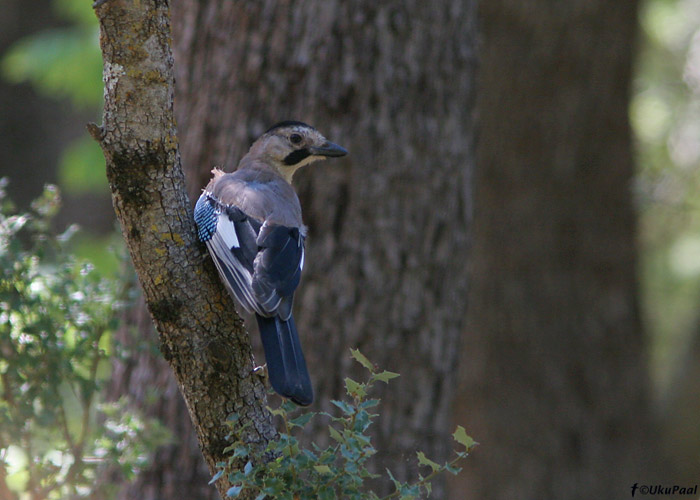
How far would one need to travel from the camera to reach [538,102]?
651cm

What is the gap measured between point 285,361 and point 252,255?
55 cm

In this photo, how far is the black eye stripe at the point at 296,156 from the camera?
3.66 metres

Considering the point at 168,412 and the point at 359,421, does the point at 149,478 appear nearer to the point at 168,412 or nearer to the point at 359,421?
the point at 168,412

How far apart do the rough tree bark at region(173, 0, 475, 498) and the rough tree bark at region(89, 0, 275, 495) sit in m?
1.50

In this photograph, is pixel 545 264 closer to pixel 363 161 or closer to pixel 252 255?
pixel 363 161

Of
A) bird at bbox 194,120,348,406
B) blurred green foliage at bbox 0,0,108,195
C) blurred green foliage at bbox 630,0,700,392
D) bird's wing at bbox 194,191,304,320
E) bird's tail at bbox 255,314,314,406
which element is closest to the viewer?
bird's tail at bbox 255,314,314,406

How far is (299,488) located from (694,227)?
411 inches

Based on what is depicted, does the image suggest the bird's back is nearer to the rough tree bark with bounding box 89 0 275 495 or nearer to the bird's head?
the bird's head

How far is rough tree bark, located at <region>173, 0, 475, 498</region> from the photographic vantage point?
4023mm

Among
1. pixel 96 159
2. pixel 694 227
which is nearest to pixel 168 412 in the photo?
pixel 96 159

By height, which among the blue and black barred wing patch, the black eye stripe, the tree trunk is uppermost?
the black eye stripe

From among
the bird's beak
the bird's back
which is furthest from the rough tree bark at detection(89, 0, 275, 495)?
the bird's beak

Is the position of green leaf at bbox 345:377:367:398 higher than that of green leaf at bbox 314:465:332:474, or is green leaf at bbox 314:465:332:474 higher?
green leaf at bbox 345:377:367:398

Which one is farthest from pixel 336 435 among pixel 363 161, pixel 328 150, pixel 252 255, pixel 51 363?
pixel 363 161
